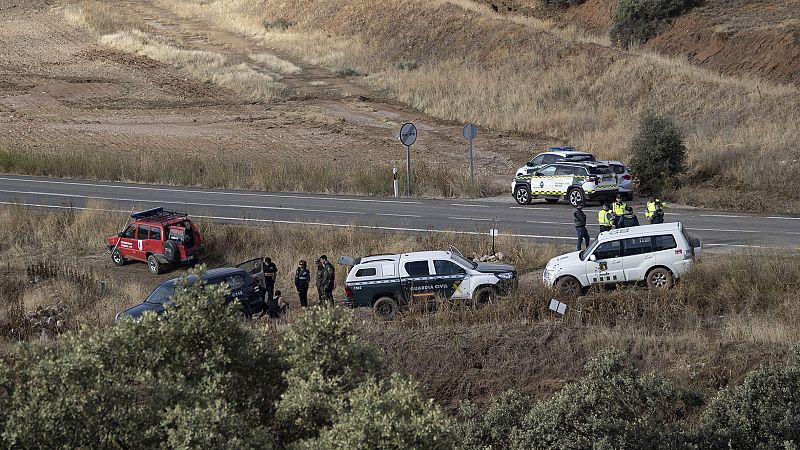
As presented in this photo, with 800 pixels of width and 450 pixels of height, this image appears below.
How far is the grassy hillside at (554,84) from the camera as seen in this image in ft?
112

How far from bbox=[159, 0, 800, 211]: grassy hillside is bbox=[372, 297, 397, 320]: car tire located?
1385 cm

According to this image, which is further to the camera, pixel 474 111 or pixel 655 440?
pixel 474 111

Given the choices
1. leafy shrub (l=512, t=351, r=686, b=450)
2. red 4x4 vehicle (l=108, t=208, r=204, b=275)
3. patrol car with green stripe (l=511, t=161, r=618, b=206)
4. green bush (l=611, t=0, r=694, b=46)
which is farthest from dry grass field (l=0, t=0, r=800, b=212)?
leafy shrub (l=512, t=351, r=686, b=450)

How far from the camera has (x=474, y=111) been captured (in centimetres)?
4612

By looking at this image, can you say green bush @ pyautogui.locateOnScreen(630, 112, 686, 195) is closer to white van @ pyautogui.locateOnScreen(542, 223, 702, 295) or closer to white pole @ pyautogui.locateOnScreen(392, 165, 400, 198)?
white pole @ pyautogui.locateOnScreen(392, 165, 400, 198)

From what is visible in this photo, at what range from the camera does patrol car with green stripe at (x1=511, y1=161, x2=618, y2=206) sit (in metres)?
30.8

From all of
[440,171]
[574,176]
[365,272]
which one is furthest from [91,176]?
[365,272]

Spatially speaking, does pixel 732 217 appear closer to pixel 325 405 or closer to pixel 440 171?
pixel 440 171

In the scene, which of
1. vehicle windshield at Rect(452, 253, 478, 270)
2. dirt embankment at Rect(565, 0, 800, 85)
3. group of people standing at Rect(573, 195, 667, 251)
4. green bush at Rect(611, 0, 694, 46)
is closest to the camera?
vehicle windshield at Rect(452, 253, 478, 270)

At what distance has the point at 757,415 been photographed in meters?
13.4

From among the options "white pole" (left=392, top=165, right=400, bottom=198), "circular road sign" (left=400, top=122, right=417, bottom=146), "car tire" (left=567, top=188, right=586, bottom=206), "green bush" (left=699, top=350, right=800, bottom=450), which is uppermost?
"circular road sign" (left=400, top=122, right=417, bottom=146)

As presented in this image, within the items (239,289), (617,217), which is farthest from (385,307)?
(617,217)

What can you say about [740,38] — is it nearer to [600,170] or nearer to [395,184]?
[600,170]

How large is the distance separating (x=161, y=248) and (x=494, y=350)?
1120 centimetres
